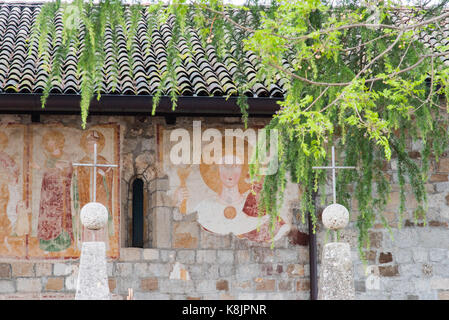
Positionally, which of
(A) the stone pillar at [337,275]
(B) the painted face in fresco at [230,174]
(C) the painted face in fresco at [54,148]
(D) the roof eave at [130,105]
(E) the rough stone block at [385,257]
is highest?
(D) the roof eave at [130,105]

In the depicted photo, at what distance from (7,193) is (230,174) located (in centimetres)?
237

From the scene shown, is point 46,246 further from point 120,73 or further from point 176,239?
point 120,73

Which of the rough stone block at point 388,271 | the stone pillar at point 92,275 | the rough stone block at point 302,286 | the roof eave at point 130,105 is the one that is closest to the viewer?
the stone pillar at point 92,275

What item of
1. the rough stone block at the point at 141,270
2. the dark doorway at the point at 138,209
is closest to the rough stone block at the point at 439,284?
the rough stone block at the point at 141,270

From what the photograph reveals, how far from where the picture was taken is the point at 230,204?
24.9 ft

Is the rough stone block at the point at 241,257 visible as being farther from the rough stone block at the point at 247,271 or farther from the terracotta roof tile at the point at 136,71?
the terracotta roof tile at the point at 136,71

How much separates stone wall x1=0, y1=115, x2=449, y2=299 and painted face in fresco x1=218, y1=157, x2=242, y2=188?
0.47 metres

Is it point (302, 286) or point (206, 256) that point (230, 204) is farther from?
point (302, 286)

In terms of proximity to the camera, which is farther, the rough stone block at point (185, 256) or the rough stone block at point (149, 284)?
the rough stone block at point (185, 256)

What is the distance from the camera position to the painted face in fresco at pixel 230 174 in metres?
7.62

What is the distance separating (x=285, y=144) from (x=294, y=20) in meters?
0.97

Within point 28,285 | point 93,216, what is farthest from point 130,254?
point 93,216

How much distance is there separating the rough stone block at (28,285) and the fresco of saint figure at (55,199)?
1.15ft

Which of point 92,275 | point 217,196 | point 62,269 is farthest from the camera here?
point 217,196
